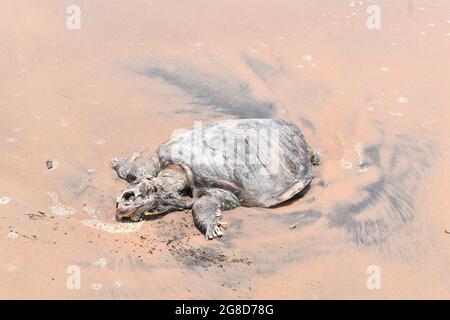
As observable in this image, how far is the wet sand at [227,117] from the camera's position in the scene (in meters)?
5.37

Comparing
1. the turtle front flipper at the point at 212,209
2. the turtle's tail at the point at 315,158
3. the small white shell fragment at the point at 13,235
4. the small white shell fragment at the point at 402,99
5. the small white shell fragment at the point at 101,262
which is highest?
the small white shell fragment at the point at 402,99

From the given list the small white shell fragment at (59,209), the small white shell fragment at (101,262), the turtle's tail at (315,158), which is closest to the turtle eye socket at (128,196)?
the small white shell fragment at (59,209)

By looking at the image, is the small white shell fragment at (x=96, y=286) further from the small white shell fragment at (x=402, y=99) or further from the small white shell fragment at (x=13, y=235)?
the small white shell fragment at (x=402, y=99)

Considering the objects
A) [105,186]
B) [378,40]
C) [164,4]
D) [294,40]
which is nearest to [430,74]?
[378,40]

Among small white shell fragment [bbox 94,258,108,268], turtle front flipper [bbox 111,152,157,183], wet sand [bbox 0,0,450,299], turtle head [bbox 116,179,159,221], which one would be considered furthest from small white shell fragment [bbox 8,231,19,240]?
turtle front flipper [bbox 111,152,157,183]

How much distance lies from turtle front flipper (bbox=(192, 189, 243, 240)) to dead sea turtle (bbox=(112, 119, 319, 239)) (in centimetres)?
1

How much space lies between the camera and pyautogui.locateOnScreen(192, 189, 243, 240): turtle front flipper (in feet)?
19.4

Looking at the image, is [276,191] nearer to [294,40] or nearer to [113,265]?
[113,265]

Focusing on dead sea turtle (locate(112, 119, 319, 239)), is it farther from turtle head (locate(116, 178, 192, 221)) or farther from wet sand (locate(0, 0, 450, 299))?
wet sand (locate(0, 0, 450, 299))

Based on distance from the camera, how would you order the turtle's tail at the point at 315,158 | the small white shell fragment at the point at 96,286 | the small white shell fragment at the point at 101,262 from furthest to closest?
the turtle's tail at the point at 315,158 < the small white shell fragment at the point at 101,262 < the small white shell fragment at the point at 96,286

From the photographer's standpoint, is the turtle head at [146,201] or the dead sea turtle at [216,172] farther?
the dead sea turtle at [216,172]

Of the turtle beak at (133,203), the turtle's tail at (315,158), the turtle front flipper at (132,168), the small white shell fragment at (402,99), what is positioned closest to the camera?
the turtle beak at (133,203)

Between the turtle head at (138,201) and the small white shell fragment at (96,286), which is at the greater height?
the turtle head at (138,201)

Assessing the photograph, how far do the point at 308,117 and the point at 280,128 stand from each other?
1.33 m
